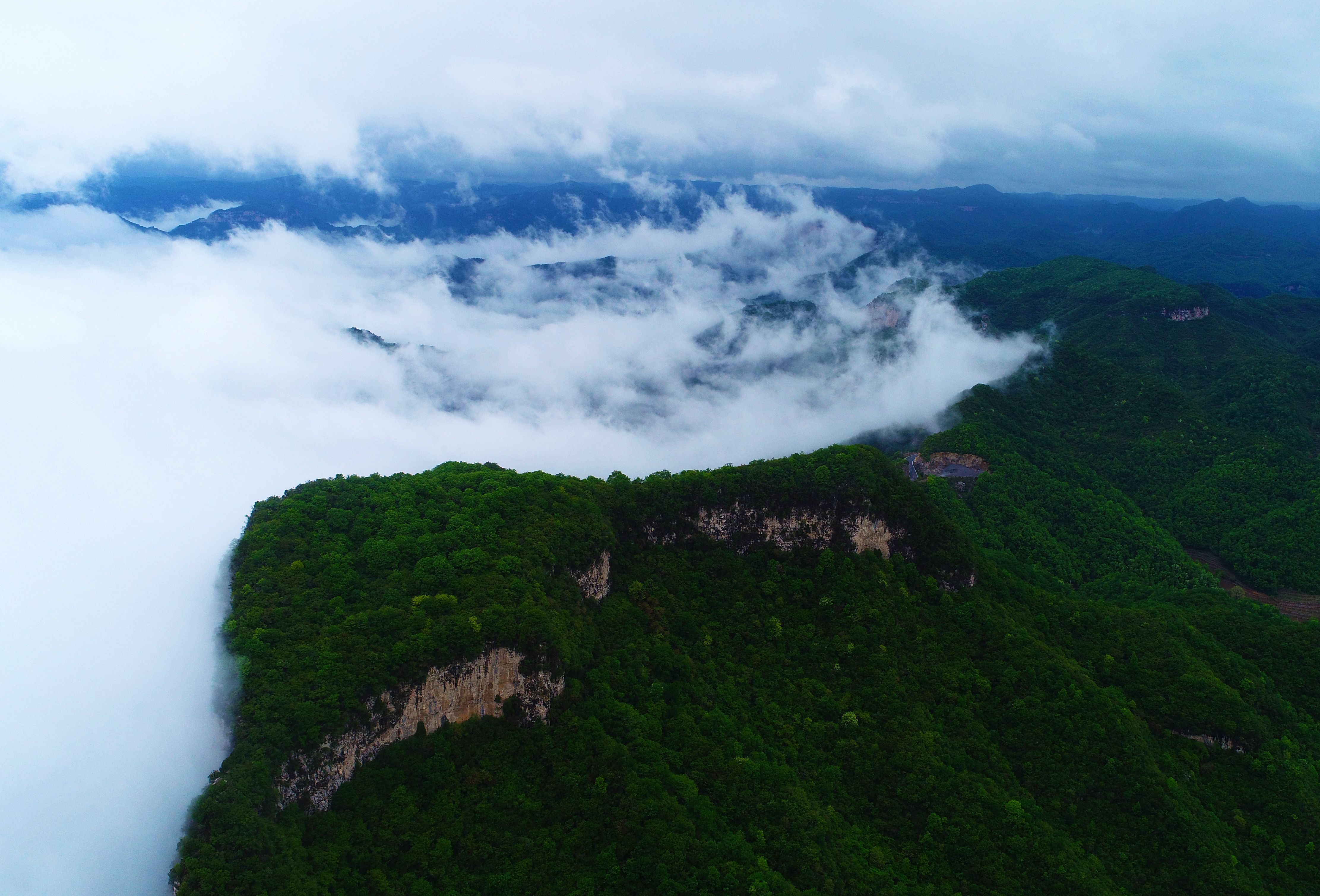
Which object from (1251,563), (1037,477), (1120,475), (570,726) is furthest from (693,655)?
(1120,475)

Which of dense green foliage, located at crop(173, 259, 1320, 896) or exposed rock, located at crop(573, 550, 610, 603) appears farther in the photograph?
exposed rock, located at crop(573, 550, 610, 603)

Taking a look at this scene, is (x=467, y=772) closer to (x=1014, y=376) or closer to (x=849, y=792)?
(x=849, y=792)

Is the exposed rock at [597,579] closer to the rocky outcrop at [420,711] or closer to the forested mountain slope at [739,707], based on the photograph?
the forested mountain slope at [739,707]

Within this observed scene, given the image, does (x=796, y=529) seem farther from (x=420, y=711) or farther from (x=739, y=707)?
(x=420, y=711)

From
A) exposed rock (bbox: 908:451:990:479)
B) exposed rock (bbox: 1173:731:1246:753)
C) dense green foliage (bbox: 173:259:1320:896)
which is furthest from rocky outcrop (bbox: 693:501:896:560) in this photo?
exposed rock (bbox: 908:451:990:479)

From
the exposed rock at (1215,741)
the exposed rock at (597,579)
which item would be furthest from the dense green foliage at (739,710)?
the exposed rock at (597,579)

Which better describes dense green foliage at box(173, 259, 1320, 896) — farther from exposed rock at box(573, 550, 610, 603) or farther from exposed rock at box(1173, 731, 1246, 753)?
exposed rock at box(573, 550, 610, 603)
